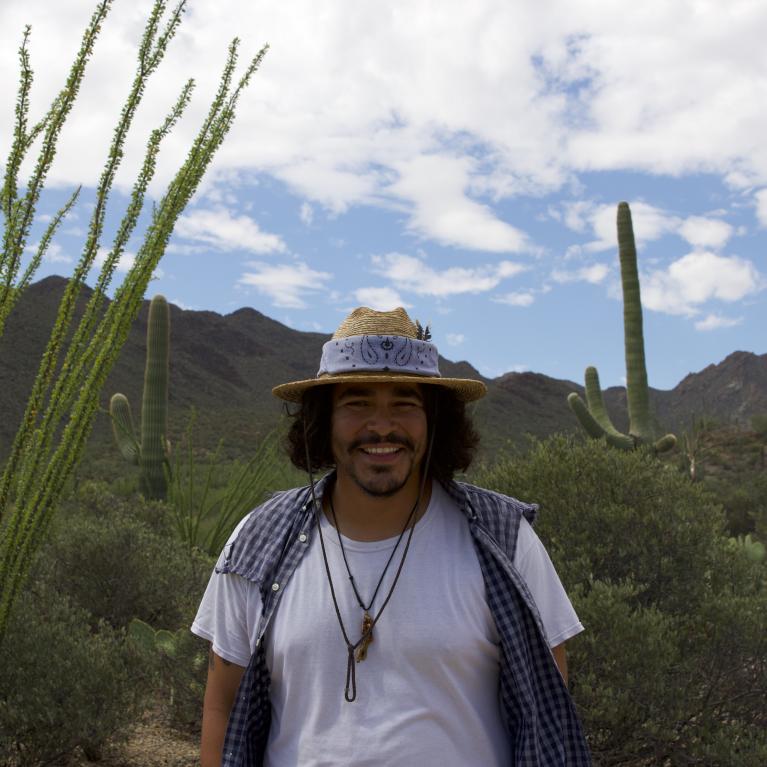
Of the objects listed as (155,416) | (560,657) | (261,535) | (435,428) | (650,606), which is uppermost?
(155,416)

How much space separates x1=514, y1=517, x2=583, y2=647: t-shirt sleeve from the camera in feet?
6.81

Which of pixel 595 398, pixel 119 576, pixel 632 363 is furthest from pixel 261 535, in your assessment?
pixel 595 398

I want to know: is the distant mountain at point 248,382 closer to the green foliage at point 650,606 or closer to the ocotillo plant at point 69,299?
the green foliage at point 650,606

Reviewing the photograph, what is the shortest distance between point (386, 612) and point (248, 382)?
165 ft

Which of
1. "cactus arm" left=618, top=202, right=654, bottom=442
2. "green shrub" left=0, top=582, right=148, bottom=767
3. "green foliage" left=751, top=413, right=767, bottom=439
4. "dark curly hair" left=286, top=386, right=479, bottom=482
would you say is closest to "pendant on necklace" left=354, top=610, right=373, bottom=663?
"dark curly hair" left=286, top=386, right=479, bottom=482

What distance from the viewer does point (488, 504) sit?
7.09 ft

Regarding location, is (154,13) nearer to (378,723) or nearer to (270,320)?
(378,723)

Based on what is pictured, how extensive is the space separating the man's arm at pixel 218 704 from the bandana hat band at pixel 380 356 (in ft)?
2.50

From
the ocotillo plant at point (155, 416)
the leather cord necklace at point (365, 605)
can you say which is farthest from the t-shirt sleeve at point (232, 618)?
the ocotillo plant at point (155, 416)

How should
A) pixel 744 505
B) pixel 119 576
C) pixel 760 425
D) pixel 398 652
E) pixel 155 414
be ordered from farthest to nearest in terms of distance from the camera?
pixel 760 425
pixel 744 505
pixel 155 414
pixel 119 576
pixel 398 652

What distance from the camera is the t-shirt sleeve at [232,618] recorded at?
85.2 inches

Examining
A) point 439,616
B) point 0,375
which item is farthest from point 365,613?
point 0,375

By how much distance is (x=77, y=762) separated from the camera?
4.91 m

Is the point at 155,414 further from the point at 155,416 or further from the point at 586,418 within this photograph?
the point at 586,418
